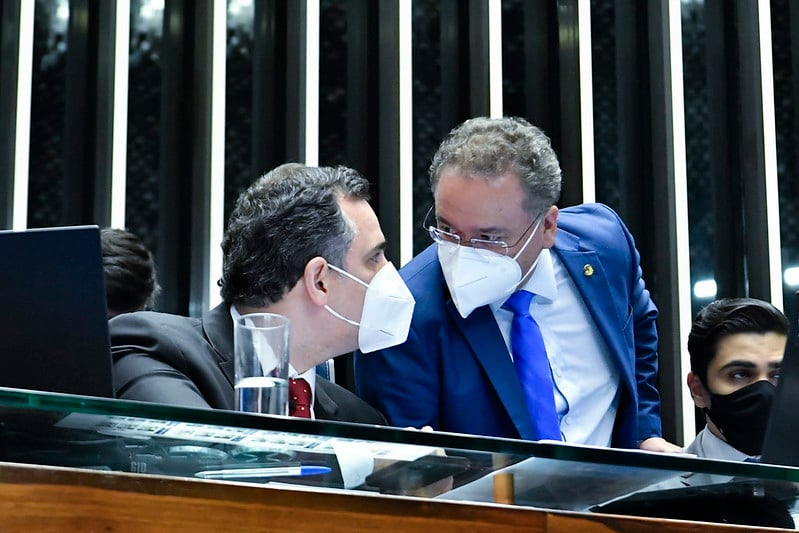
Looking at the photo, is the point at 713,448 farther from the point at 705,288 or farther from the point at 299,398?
the point at 705,288

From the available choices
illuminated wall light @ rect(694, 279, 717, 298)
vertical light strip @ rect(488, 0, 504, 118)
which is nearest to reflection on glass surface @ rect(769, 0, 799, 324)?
illuminated wall light @ rect(694, 279, 717, 298)

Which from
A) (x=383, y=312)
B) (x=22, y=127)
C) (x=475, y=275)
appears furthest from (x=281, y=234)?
(x=22, y=127)

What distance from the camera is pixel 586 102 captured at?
148 inches

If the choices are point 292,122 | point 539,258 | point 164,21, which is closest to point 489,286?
point 539,258

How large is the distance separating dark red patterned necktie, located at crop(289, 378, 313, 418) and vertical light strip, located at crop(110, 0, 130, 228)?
170 cm

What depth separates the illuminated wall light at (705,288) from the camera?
3.68 metres

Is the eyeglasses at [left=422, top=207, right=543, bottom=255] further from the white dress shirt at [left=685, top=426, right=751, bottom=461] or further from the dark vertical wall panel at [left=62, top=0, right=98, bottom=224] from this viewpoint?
the dark vertical wall panel at [left=62, top=0, right=98, bottom=224]

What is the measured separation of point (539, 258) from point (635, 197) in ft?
4.05

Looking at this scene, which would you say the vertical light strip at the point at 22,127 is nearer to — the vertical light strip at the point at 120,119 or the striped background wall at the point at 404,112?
the striped background wall at the point at 404,112

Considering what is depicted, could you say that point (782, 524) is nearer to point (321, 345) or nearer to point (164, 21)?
point (321, 345)

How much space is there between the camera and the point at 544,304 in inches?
103

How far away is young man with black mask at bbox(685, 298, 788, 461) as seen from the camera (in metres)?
2.55

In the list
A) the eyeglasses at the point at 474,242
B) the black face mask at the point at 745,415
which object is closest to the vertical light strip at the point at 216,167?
the eyeglasses at the point at 474,242

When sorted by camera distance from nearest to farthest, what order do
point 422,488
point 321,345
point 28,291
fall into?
point 422,488, point 28,291, point 321,345
